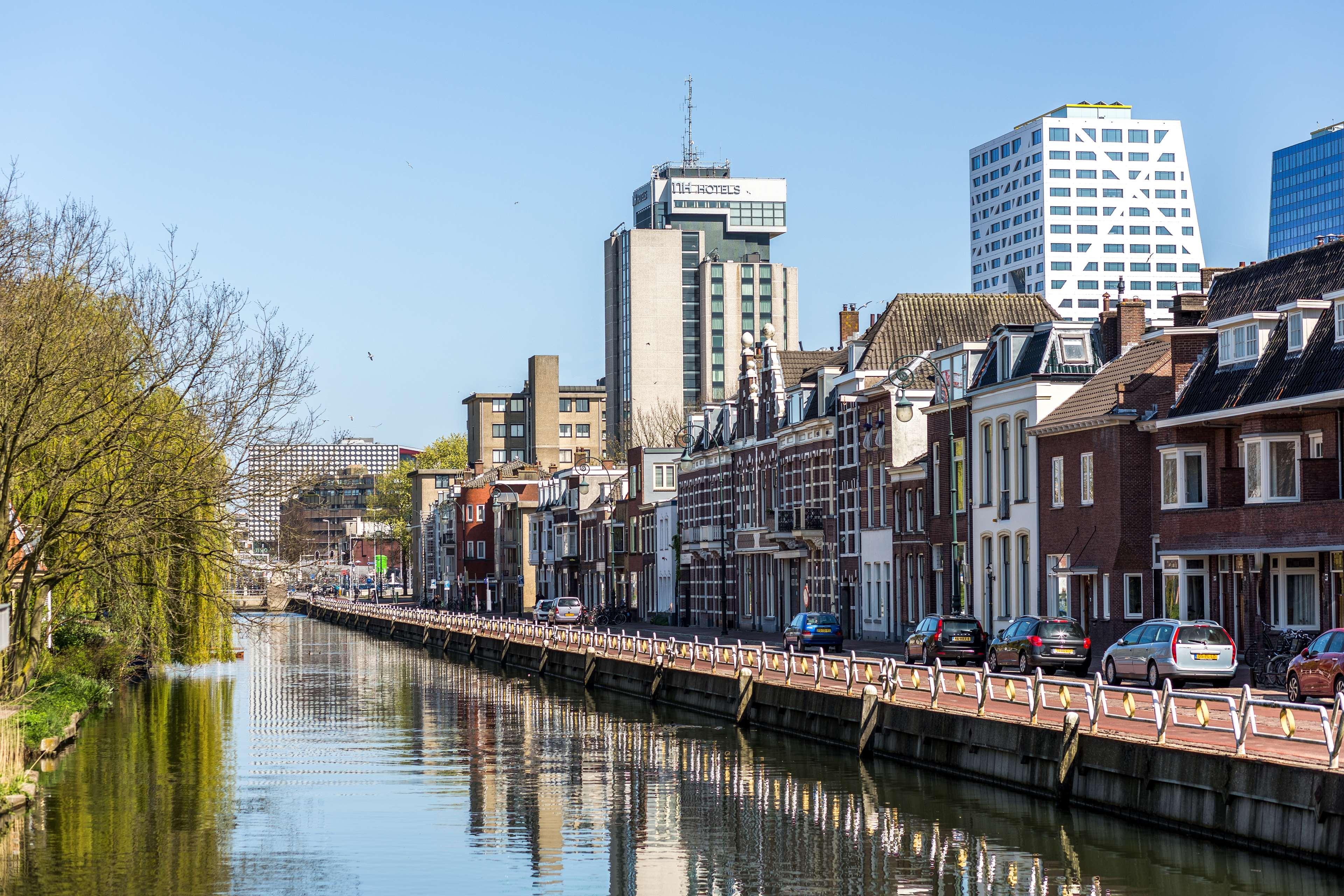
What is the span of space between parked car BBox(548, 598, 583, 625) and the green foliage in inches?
2038

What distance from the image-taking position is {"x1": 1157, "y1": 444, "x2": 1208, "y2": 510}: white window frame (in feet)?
171

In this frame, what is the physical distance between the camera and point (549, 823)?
32.9 m

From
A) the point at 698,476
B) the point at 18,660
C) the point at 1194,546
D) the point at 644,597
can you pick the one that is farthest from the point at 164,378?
the point at 644,597

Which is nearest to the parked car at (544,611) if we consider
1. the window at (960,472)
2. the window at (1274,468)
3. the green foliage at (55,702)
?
the window at (960,472)

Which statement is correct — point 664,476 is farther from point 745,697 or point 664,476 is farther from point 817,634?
point 745,697

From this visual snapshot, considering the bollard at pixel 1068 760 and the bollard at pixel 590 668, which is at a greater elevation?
the bollard at pixel 1068 760

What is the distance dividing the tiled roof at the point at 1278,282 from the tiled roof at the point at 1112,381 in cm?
213

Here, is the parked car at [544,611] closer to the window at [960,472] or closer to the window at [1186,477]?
the window at [960,472]

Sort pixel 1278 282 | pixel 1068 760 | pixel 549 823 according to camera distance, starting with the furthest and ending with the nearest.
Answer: pixel 1278 282
pixel 549 823
pixel 1068 760

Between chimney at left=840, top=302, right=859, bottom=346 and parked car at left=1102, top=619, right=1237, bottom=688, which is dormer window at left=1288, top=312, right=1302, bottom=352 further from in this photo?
chimney at left=840, top=302, right=859, bottom=346

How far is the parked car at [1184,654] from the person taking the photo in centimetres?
4047

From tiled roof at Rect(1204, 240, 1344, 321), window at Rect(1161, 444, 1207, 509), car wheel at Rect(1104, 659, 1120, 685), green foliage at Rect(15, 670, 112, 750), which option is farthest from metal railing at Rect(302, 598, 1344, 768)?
green foliage at Rect(15, 670, 112, 750)

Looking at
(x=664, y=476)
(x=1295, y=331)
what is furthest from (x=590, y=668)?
(x=664, y=476)

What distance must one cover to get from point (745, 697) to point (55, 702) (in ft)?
59.2
